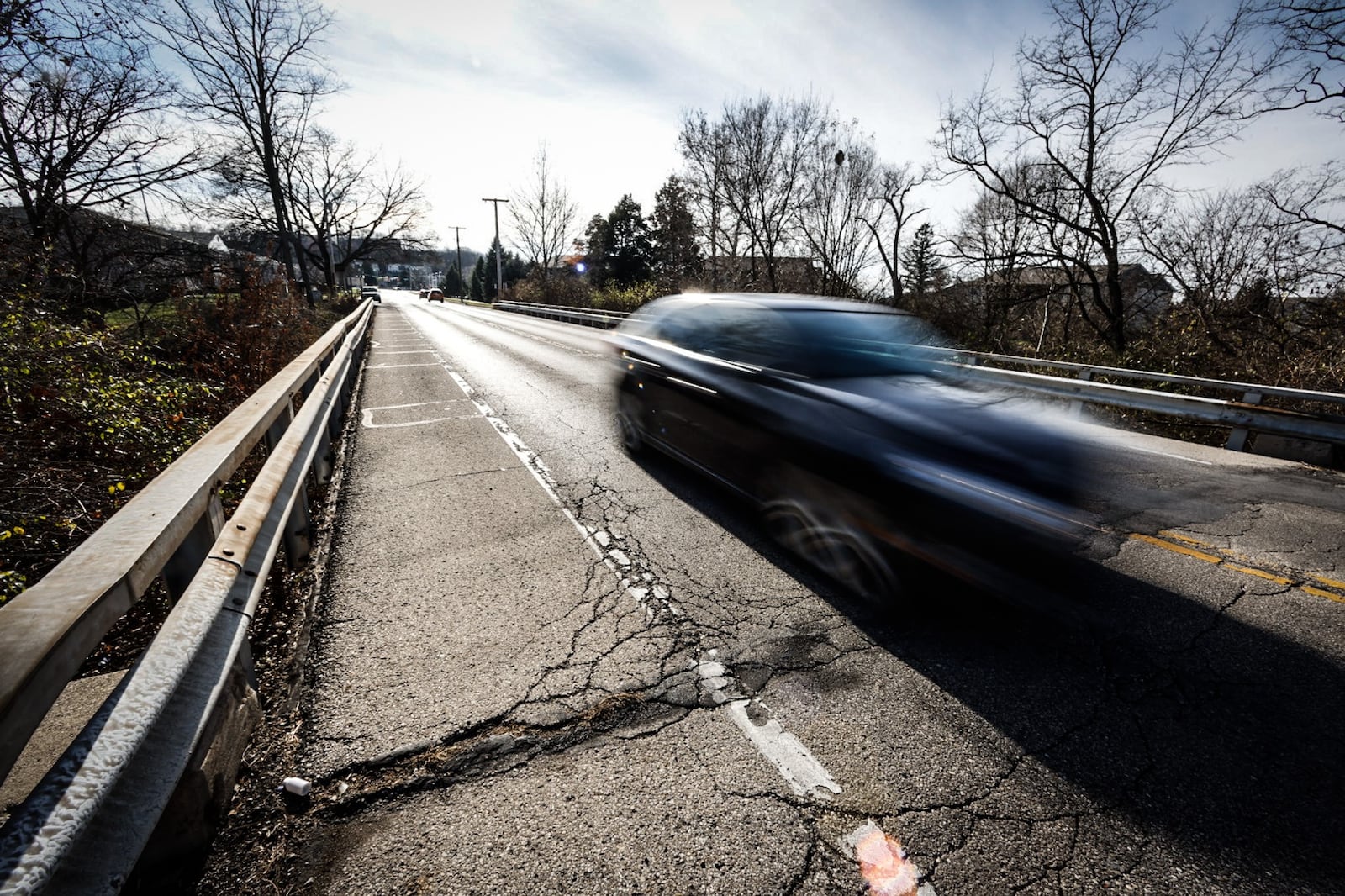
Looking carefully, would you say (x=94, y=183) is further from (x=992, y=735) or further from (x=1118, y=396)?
(x=1118, y=396)

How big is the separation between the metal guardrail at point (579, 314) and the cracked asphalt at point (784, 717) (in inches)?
625

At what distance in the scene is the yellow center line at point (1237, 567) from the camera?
3535 mm

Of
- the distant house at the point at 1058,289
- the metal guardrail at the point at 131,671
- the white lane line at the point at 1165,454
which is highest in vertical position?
the distant house at the point at 1058,289

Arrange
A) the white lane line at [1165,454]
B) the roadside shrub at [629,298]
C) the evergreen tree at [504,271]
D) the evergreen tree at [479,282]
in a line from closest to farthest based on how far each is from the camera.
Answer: the white lane line at [1165,454], the roadside shrub at [629,298], the evergreen tree at [504,271], the evergreen tree at [479,282]

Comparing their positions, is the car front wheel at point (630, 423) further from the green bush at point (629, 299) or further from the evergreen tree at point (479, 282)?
the evergreen tree at point (479, 282)

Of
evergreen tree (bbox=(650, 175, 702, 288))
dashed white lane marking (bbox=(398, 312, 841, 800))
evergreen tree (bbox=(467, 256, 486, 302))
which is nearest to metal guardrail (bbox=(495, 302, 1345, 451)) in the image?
dashed white lane marking (bbox=(398, 312, 841, 800))

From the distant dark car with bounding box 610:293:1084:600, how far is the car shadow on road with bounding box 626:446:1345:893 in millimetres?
323

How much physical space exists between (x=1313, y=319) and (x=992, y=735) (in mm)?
12685

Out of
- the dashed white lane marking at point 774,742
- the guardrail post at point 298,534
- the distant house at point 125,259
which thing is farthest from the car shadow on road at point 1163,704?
the distant house at point 125,259

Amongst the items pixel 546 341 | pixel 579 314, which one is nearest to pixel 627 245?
pixel 579 314

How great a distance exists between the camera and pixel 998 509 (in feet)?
9.55

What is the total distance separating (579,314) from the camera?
2611 centimetres

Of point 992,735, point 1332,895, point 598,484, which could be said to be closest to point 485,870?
point 992,735

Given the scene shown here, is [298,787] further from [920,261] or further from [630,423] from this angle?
[920,261]
